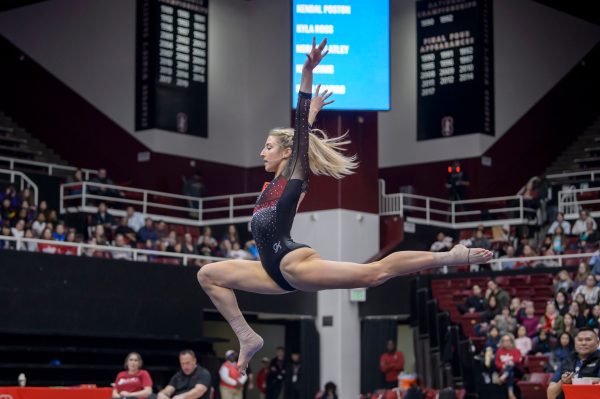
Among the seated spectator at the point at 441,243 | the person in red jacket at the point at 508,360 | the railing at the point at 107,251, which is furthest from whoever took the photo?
the seated spectator at the point at 441,243

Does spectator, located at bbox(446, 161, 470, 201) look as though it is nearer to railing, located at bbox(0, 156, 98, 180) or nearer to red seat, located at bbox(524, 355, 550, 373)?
railing, located at bbox(0, 156, 98, 180)

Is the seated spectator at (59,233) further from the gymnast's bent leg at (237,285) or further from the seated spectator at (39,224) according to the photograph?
the gymnast's bent leg at (237,285)

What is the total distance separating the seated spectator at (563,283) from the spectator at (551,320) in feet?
2.28

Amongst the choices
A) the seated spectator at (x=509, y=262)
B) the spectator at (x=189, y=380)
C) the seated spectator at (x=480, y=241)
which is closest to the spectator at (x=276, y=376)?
the seated spectator at (x=480, y=241)

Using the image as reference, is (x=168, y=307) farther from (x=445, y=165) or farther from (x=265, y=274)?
(x=265, y=274)

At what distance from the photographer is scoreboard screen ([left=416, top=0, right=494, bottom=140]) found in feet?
84.4

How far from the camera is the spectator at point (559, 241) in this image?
22406 mm

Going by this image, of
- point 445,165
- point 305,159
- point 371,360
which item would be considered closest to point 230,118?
point 445,165

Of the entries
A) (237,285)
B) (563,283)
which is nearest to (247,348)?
(237,285)

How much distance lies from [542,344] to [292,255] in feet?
39.6

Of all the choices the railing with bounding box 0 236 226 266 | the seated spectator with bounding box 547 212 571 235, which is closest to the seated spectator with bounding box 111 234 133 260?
the railing with bounding box 0 236 226 266

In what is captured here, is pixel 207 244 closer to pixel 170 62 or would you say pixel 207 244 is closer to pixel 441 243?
pixel 170 62

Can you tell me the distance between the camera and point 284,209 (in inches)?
304

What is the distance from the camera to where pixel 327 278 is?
7.54m
